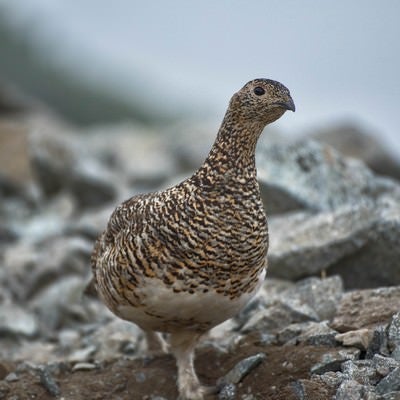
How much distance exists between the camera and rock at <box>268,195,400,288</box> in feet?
26.3

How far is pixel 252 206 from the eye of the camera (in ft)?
21.1

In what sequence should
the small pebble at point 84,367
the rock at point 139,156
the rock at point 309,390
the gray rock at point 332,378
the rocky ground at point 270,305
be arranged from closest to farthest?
the rock at point 309,390
the gray rock at point 332,378
the rocky ground at point 270,305
the small pebble at point 84,367
the rock at point 139,156

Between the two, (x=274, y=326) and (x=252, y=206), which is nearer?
(x=252, y=206)

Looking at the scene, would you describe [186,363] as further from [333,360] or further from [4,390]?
[4,390]

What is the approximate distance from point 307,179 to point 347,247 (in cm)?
155

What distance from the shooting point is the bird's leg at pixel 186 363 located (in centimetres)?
661

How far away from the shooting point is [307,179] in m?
9.50

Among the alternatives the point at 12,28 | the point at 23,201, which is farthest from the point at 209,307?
the point at 12,28

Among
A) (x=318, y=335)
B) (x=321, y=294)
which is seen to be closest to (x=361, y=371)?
(x=318, y=335)

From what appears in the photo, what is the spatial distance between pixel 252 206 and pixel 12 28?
39.0 meters

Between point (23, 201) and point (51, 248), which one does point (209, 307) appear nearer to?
point (51, 248)

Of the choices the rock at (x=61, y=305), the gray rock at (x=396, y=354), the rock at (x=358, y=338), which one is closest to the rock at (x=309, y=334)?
the rock at (x=358, y=338)

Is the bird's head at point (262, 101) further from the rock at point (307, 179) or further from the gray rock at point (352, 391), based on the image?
the rock at point (307, 179)

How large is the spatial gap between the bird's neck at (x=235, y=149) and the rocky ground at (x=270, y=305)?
1.28 metres
